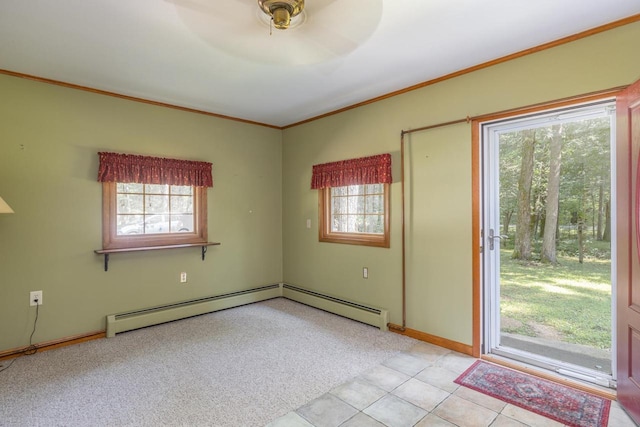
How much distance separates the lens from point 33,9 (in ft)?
6.61

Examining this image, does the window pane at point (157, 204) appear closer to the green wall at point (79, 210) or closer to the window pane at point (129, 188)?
the window pane at point (129, 188)

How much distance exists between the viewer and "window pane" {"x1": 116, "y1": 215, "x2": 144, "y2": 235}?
11.5ft

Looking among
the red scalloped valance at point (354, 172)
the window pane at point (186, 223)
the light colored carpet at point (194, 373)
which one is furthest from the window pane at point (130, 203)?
the red scalloped valance at point (354, 172)

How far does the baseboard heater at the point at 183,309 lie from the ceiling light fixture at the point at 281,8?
128 inches

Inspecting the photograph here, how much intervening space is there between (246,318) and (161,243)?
133 cm

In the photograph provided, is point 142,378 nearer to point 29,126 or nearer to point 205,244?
point 205,244

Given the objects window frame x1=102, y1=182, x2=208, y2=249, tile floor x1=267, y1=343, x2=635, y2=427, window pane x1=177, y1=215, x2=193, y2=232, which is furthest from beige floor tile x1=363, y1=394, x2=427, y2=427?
window pane x1=177, y1=215, x2=193, y2=232

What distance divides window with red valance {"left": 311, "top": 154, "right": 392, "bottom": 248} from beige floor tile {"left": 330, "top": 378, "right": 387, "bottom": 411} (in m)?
1.52

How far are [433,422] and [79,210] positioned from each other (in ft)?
11.7

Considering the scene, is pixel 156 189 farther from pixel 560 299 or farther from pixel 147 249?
pixel 560 299

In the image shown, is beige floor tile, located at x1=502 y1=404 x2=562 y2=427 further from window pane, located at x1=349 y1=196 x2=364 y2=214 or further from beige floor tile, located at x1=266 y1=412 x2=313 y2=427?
window pane, located at x1=349 y1=196 x2=364 y2=214

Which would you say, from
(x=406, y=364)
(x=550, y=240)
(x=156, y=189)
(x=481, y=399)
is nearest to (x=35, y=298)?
(x=156, y=189)

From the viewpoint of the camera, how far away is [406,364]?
2.71 m

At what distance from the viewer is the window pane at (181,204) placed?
3.92 meters
